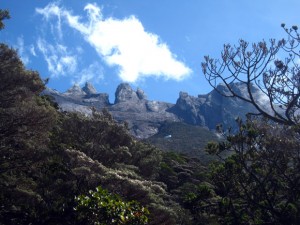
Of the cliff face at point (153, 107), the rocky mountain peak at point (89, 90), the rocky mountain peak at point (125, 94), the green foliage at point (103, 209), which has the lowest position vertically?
the green foliage at point (103, 209)

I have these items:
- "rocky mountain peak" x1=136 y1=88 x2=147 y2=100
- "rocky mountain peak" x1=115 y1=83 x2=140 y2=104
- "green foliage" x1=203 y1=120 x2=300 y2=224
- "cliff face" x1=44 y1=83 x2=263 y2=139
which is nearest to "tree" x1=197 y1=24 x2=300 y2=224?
"green foliage" x1=203 y1=120 x2=300 y2=224

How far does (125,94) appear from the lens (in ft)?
617

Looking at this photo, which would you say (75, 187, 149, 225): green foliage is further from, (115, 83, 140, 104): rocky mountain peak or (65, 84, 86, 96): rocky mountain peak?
(65, 84, 86, 96): rocky mountain peak

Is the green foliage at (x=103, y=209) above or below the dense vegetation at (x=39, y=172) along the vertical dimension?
below

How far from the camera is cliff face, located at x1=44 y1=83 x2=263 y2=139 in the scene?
507 ft

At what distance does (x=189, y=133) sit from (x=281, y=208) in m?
85.4

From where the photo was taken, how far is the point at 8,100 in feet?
58.7

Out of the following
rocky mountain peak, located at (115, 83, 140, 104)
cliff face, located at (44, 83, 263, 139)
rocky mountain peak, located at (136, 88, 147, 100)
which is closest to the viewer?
cliff face, located at (44, 83, 263, 139)

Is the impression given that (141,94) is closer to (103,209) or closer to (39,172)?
(39,172)

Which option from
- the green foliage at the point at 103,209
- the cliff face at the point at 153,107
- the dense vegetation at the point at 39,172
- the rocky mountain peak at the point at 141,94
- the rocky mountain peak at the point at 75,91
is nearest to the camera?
the green foliage at the point at 103,209

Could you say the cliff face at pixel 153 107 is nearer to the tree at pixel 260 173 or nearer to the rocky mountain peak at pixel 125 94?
the rocky mountain peak at pixel 125 94

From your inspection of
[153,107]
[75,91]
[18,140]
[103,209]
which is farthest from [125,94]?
[103,209]

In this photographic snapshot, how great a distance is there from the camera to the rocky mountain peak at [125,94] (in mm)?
183825

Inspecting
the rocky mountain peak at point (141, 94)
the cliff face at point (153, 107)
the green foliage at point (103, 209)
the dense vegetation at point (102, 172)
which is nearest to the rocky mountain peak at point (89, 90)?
the cliff face at point (153, 107)
